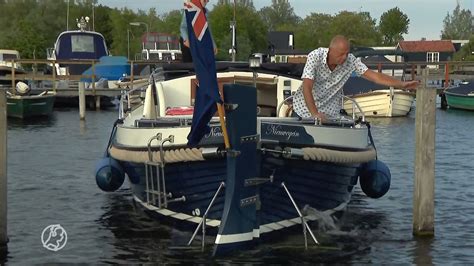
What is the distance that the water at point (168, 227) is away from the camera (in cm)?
1207

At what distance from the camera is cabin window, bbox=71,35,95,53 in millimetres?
51969

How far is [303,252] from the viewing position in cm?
1204

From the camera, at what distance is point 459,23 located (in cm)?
17450

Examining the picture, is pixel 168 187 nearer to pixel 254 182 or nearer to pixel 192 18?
pixel 254 182

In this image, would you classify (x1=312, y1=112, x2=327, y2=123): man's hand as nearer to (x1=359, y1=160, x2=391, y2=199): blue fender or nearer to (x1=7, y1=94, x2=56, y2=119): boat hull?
(x1=359, y1=160, x2=391, y2=199): blue fender

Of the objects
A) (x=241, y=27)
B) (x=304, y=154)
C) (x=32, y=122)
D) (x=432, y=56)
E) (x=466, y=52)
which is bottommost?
(x=32, y=122)

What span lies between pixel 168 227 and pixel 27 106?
2403cm

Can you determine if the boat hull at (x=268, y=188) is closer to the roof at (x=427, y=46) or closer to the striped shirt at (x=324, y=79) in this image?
the striped shirt at (x=324, y=79)

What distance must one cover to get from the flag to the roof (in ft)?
355

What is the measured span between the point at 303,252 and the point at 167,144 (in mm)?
2373

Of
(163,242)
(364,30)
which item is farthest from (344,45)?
(364,30)

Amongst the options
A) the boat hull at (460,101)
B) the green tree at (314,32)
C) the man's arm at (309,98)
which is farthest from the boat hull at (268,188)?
the green tree at (314,32)

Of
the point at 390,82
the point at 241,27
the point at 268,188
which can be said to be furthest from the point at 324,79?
the point at 241,27

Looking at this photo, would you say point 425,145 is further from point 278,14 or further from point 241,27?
point 278,14
